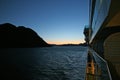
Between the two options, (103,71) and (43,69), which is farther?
(43,69)

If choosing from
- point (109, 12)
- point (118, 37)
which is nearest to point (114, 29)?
point (118, 37)

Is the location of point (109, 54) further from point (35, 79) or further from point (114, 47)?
point (35, 79)

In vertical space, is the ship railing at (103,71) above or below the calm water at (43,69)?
above

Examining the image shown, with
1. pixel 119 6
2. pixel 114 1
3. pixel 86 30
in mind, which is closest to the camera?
pixel 114 1

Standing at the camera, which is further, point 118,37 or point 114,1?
point 118,37

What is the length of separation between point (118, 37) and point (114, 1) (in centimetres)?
753

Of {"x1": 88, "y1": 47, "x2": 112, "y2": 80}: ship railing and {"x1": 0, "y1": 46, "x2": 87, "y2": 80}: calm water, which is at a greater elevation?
{"x1": 88, "y1": 47, "x2": 112, "y2": 80}: ship railing

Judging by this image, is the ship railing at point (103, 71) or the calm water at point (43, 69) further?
the calm water at point (43, 69)

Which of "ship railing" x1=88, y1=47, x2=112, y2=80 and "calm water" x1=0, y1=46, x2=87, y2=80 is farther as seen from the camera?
"calm water" x1=0, y1=46, x2=87, y2=80

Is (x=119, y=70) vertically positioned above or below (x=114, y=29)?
below

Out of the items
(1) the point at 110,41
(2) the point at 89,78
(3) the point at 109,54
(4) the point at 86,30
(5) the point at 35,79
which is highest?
(4) the point at 86,30

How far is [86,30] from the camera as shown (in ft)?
224

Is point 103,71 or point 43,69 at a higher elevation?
point 103,71

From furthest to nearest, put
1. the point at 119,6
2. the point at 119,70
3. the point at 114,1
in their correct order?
the point at 119,70
the point at 119,6
the point at 114,1
